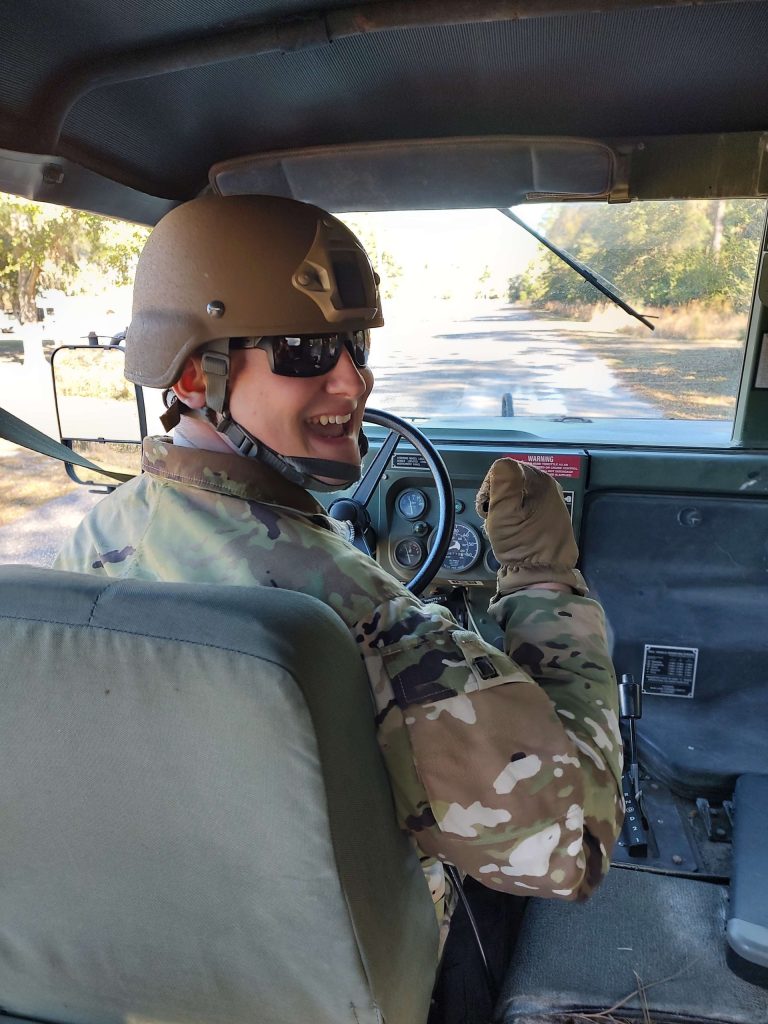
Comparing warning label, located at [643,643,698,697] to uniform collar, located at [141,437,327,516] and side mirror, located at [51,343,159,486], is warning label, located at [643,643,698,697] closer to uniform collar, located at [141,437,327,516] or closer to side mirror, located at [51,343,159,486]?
side mirror, located at [51,343,159,486]

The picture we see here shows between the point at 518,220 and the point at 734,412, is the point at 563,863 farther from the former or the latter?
the point at 734,412

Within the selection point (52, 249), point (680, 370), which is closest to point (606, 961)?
point (680, 370)

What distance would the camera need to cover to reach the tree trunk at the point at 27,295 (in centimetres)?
328

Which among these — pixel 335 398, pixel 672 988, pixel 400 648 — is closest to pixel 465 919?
pixel 672 988

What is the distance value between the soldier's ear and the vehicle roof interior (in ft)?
1.89

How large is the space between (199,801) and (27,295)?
3.03 meters

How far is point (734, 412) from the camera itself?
8.37ft

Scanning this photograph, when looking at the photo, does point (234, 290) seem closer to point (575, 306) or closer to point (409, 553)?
point (575, 306)

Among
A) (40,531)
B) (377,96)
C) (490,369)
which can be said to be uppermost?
(377,96)

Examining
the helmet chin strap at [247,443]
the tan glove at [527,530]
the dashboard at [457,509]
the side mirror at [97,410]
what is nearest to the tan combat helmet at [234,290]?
the helmet chin strap at [247,443]

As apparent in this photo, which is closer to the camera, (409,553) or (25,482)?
(409,553)

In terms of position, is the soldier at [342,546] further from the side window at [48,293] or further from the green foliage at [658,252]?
the green foliage at [658,252]

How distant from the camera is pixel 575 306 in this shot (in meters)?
2.40

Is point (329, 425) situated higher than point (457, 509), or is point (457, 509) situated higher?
point (329, 425)
